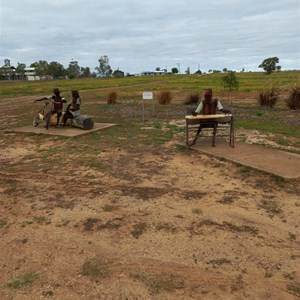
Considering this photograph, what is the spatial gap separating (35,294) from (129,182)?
8.43 feet

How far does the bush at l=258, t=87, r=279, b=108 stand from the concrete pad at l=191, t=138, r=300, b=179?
9.30 meters

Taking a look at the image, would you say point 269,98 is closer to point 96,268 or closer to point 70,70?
point 96,268

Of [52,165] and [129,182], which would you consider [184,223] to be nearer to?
[129,182]

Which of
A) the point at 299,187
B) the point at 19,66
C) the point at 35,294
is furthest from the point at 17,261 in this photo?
the point at 19,66

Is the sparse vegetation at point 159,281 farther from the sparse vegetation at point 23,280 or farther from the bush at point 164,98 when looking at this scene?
the bush at point 164,98

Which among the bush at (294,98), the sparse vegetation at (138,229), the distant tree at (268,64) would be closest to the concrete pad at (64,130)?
the sparse vegetation at (138,229)

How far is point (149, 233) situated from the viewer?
3549mm

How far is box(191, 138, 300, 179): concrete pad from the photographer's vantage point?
5.40 metres

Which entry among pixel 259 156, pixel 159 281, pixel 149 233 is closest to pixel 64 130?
pixel 259 156

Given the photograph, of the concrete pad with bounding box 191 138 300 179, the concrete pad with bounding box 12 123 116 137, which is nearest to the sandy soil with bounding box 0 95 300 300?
the concrete pad with bounding box 191 138 300 179

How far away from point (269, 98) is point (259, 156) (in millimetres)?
10483

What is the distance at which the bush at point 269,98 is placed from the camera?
51.8 feet

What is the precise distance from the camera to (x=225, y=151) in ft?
21.9

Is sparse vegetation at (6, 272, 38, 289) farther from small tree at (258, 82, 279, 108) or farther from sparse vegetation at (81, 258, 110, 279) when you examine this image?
small tree at (258, 82, 279, 108)
